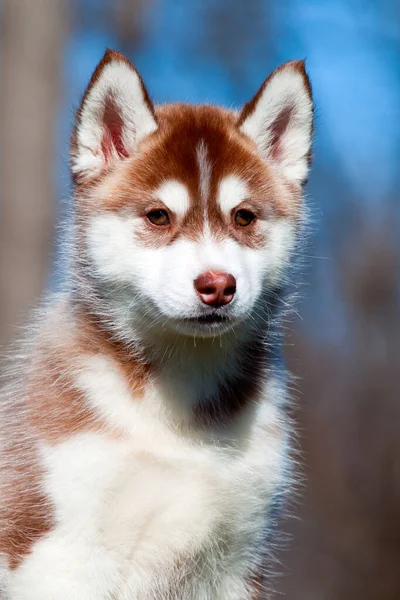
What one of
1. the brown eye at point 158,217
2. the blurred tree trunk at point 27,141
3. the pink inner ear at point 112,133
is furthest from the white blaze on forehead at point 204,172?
the blurred tree trunk at point 27,141

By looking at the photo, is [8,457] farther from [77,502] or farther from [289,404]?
[289,404]

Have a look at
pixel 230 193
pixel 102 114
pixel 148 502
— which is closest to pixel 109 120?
pixel 102 114

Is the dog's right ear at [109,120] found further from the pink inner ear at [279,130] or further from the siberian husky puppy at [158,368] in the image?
the pink inner ear at [279,130]

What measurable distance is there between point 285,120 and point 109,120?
2.68 ft

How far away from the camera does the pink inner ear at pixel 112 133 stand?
13.6 feet

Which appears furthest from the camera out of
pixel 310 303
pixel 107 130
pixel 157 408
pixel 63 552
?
pixel 310 303

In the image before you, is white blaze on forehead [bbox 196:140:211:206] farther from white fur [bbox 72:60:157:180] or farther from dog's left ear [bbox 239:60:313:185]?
dog's left ear [bbox 239:60:313:185]

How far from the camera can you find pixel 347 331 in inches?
457

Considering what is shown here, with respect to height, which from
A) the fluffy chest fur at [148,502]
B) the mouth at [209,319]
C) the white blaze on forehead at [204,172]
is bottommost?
the fluffy chest fur at [148,502]

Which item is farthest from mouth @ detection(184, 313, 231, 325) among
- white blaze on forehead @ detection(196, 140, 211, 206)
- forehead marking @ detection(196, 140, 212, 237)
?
→ white blaze on forehead @ detection(196, 140, 211, 206)

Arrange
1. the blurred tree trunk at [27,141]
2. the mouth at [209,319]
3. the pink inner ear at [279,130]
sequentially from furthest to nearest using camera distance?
→ the blurred tree trunk at [27,141], the pink inner ear at [279,130], the mouth at [209,319]

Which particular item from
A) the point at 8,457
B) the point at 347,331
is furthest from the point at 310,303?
the point at 8,457

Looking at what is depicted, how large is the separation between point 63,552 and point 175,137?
1709 millimetres

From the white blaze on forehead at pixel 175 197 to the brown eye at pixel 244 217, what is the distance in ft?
0.77
